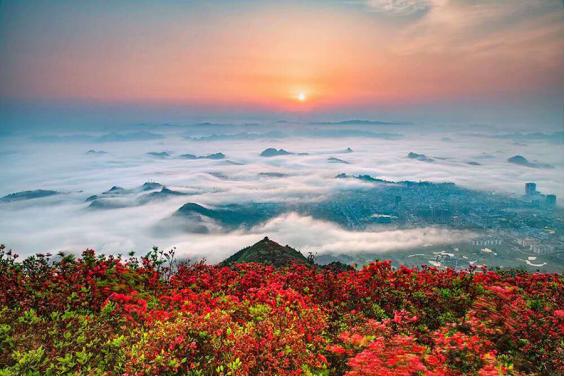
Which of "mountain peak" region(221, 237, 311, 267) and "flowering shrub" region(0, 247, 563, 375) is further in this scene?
"mountain peak" region(221, 237, 311, 267)

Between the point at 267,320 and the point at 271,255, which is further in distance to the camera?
the point at 271,255

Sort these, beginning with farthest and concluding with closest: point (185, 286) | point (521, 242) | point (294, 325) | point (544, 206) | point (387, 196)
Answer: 1. point (387, 196)
2. point (521, 242)
3. point (544, 206)
4. point (185, 286)
5. point (294, 325)

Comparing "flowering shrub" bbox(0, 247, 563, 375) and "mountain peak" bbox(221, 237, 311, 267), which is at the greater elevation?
"flowering shrub" bbox(0, 247, 563, 375)

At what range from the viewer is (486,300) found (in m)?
6.12

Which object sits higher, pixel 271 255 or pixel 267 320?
pixel 267 320

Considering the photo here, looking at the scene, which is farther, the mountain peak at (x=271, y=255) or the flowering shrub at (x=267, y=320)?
the mountain peak at (x=271, y=255)

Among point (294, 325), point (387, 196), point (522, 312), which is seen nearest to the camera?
point (294, 325)

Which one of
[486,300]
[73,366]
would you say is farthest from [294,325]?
[486,300]

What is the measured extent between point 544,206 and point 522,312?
25.7 metres

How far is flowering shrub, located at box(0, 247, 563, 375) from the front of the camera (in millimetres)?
4434

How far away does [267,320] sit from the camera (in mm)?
5246

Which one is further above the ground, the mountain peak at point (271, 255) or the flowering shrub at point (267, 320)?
the flowering shrub at point (267, 320)

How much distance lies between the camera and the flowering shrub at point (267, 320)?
443 cm

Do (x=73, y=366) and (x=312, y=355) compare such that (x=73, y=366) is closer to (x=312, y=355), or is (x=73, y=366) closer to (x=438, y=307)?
(x=312, y=355)
